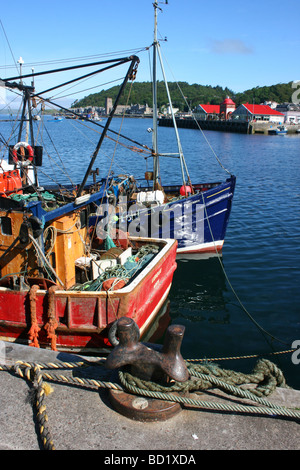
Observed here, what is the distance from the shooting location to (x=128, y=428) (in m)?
3.54

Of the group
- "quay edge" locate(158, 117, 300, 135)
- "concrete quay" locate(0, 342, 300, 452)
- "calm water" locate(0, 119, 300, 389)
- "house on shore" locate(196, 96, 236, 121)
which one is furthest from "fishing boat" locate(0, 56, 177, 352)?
"house on shore" locate(196, 96, 236, 121)

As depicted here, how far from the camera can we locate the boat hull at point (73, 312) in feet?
23.2

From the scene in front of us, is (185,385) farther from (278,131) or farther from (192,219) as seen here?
(278,131)

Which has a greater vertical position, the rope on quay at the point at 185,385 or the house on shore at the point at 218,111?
the house on shore at the point at 218,111

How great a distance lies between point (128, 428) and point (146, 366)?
0.58m

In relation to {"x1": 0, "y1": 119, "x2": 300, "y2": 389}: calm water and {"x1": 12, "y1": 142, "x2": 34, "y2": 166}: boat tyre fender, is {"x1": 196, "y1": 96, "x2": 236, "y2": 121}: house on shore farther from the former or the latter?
{"x1": 12, "y1": 142, "x2": 34, "y2": 166}: boat tyre fender

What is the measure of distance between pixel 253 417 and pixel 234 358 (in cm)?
413

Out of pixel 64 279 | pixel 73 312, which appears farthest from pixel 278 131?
pixel 73 312

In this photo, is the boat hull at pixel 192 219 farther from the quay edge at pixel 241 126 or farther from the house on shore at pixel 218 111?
the house on shore at pixel 218 111

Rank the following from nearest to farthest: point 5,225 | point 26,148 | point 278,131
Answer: point 5,225 → point 26,148 → point 278,131

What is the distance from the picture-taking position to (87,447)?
3354mm

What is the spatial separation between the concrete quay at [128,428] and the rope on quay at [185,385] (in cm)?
9

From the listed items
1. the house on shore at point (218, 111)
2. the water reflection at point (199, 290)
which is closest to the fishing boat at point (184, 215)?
the water reflection at point (199, 290)

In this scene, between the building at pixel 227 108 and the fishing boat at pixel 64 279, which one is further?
the building at pixel 227 108
